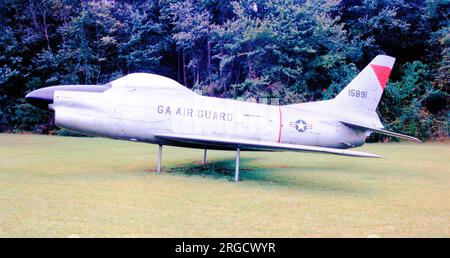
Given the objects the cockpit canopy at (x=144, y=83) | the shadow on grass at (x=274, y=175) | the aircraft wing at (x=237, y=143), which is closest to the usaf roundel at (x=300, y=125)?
the shadow on grass at (x=274, y=175)

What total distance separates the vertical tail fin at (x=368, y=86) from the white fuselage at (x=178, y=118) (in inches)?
45.5

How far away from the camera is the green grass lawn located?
4875 millimetres

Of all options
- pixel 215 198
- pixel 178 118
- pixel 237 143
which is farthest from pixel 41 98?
pixel 215 198

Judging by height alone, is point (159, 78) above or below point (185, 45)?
below

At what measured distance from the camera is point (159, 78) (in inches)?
384

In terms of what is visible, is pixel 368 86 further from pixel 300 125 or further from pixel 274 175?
pixel 274 175

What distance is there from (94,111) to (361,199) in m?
5.61

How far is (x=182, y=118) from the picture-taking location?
9297 mm

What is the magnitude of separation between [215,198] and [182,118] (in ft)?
9.86

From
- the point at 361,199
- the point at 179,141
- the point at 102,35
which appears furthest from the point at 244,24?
the point at 361,199

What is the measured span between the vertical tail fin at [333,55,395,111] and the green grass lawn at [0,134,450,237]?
5.73 ft

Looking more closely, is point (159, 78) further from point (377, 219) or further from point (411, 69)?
point (411, 69)

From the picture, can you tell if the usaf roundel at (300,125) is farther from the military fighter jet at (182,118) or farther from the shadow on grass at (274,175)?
the shadow on grass at (274,175)

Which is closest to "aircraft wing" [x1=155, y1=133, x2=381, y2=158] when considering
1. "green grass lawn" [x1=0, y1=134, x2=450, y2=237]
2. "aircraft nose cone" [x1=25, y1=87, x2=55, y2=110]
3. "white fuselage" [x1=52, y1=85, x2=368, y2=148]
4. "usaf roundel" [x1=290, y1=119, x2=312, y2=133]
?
"white fuselage" [x1=52, y1=85, x2=368, y2=148]
